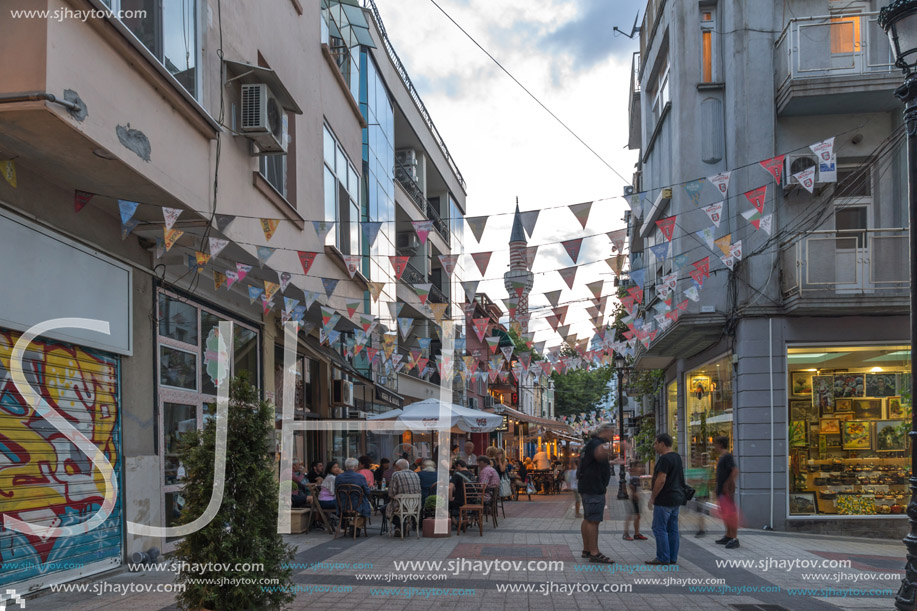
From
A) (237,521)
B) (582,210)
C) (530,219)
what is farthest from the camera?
(530,219)

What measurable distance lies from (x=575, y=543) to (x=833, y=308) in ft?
21.4

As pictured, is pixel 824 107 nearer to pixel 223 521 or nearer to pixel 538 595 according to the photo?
pixel 538 595

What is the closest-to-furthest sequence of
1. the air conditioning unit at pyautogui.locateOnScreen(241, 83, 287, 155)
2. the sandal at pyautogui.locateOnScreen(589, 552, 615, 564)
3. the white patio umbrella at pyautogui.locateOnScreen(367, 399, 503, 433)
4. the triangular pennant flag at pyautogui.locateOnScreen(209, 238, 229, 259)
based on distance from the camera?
the sandal at pyautogui.locateOnScreen(589, 552, 615, 564)
the triangular pennant flag at pyautogui.locateOnScreen(209, 238, 229, 259)
the air conditioning unit at pyautogui.locateOnScreen(241, 83, 287, 155)
the white patio umbrella at pyautogui.locateOnScreen(367, 399, 503, 433)

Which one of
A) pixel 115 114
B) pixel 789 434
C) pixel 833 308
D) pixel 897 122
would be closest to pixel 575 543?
pixel 789 434

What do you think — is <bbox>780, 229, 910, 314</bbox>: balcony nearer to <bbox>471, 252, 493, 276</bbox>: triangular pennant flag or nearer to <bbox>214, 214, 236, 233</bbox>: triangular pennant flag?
<bbox>471, 252, 493, 276</bbox>: triangular pennant flag

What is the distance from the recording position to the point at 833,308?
46.6ft

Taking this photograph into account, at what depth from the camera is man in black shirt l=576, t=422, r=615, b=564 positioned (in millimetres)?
10273

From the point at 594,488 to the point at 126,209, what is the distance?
22.2 ft

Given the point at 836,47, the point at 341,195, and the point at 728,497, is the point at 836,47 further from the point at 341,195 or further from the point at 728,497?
the point at 341,195

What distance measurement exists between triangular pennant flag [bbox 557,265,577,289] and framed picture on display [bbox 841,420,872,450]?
22.2 feet

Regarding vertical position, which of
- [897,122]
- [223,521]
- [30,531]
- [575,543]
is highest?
[897,122]

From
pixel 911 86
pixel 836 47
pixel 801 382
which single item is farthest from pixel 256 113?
pixel 801 382

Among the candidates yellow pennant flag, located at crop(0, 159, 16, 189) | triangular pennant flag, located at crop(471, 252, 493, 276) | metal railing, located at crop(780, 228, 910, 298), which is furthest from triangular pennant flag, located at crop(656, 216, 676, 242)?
yellow pennant flag, located at crop(0, 159, 16, 189)

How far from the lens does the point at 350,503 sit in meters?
13.2
